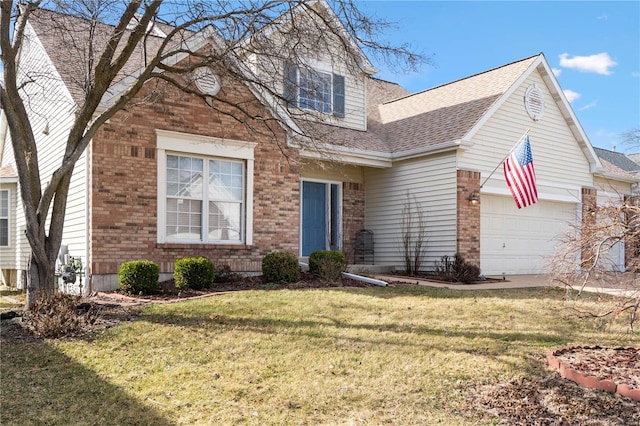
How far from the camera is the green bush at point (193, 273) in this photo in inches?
400

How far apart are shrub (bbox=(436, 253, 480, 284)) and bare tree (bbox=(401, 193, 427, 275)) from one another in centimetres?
88

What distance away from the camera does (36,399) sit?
507 centimetres

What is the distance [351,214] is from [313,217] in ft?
4.36

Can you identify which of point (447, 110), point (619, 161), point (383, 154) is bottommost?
point (383, 154)


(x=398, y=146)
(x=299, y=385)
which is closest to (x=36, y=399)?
(x=299, y=385)

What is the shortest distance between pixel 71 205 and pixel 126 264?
9.08ft

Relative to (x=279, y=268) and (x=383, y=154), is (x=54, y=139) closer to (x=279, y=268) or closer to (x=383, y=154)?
(x=279, y=268)

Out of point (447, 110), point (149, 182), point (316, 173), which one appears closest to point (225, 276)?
point (149, 182)

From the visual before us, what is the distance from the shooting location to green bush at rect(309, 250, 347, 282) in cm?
1175

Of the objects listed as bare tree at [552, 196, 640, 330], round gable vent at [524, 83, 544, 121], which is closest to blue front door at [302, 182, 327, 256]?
round gable vent at [524, 83, 544, 121]

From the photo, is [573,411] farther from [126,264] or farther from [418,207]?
[418,207]

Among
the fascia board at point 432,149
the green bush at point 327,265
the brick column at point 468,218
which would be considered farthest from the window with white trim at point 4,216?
the brick column at point 468,218

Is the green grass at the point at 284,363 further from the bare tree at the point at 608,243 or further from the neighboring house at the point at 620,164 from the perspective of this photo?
the neighboring house at the point at 620,164

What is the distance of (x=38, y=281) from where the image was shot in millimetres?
7965
